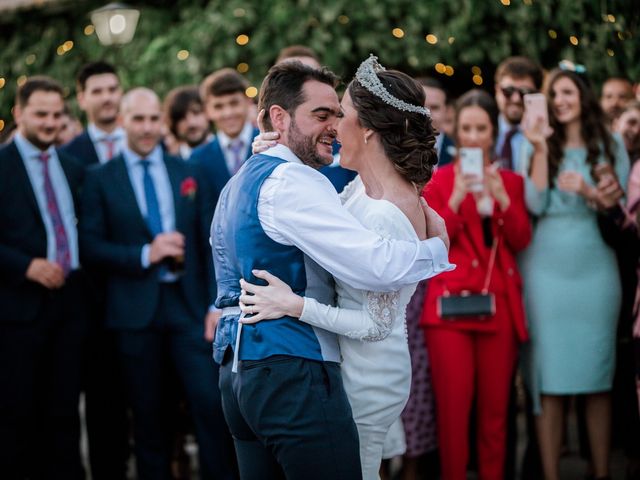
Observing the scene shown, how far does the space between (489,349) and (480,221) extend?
692 mm

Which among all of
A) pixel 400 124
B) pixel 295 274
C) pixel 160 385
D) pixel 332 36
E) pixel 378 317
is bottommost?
pixel 160 385

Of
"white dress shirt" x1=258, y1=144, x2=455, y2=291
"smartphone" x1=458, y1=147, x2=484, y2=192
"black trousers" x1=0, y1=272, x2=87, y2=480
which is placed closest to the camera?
"white dress shirt" x1=258, y1=144, x2=455, y2=291

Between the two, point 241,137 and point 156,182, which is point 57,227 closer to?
point 156,182

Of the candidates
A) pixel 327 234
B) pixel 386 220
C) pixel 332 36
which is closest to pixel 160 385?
pixel 386 220

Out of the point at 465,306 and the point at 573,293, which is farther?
the point at 573,293

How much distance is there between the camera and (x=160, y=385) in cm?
589

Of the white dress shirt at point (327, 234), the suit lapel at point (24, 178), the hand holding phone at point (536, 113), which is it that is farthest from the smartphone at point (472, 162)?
the suit lapel at point (24, 178)

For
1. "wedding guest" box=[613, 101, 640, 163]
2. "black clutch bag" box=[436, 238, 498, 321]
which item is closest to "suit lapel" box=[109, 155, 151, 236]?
"black clutch bag" box=[436, 238, 498, 321]

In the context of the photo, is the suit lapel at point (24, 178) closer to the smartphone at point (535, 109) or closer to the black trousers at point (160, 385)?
the black trousers at point (160, 385)

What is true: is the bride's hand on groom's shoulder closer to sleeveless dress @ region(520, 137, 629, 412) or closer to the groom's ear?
the groom's ear

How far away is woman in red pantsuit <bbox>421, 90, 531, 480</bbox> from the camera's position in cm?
554

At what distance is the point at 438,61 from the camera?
8.72m

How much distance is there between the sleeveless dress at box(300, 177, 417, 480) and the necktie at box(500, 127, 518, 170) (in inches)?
109

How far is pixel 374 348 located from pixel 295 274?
0.46m
